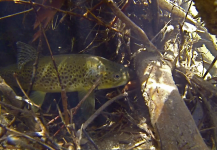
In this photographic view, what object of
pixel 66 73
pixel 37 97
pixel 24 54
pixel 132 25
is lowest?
pixel 37 97

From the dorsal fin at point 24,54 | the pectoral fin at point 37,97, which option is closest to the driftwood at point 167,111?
the dorsal fin at point 24,54

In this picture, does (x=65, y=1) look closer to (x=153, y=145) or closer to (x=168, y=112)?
(x=168, y=112)

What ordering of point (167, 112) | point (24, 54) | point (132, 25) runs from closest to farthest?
point (167, 112) → point (132, 25) → point (24, 54)

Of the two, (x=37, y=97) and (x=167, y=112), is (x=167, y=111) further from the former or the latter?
(x=37, y=97)

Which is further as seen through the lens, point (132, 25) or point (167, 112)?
point (132, 25)

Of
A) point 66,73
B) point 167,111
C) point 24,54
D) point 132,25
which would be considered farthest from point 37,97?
point 167,111

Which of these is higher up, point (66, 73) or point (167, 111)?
point (66, 73)

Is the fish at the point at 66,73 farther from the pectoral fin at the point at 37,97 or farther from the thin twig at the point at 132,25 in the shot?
the thin twig at the point at 132,25
